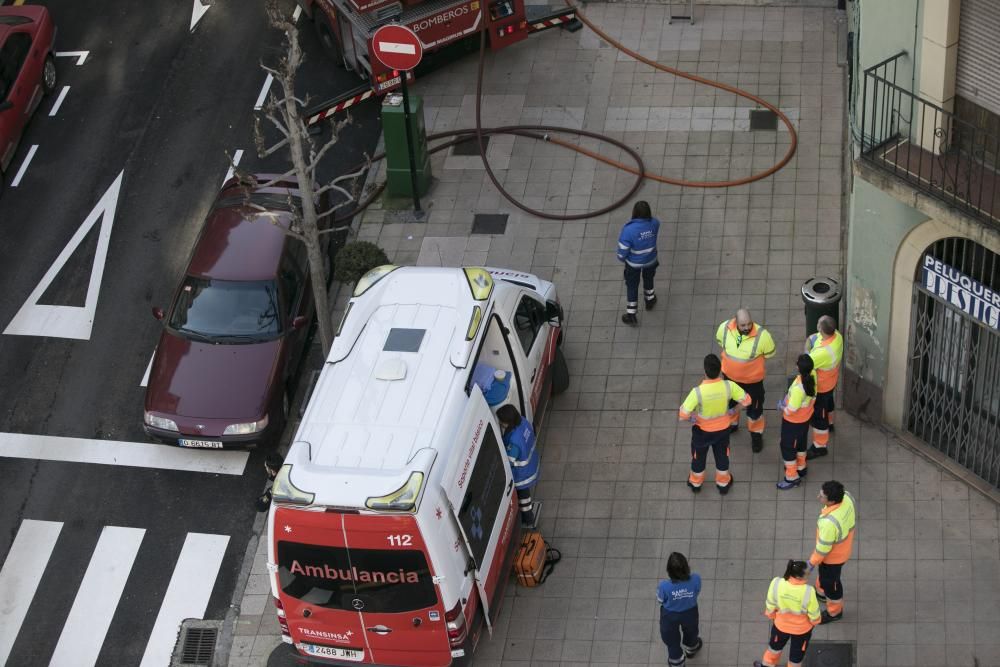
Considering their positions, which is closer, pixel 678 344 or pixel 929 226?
pixel 929 226

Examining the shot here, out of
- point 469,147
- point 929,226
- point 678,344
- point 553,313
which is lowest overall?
point 678,344

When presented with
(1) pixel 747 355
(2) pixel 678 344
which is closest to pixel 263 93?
(2) pixel 678 344

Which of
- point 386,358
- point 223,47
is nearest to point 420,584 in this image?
point 386,358

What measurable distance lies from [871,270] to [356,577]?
5831mm

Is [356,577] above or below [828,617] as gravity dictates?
above

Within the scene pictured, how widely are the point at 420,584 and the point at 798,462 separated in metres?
4.52

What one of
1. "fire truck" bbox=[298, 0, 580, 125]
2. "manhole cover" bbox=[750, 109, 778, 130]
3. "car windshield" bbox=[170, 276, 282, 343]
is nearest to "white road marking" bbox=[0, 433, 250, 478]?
"car windshield" bbox=[170, 276, 282, 343]

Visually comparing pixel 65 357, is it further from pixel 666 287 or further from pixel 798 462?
pixel 798 462

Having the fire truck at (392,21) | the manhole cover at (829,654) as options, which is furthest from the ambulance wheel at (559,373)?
the fire truck at (392,21)

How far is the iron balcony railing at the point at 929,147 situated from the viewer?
42.7 feet

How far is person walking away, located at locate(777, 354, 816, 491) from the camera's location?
47.4 feet

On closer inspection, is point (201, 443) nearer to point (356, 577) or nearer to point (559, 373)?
point (559, 373)

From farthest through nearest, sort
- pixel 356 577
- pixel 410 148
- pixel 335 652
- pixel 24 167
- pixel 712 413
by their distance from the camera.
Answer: pixel 24 167 → pixel 410 148 → pixel 712 413 → pixel 335 652 → pixel 356 577

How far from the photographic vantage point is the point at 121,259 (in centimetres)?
1959
